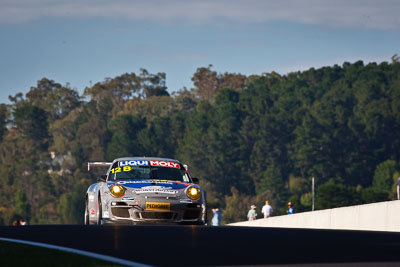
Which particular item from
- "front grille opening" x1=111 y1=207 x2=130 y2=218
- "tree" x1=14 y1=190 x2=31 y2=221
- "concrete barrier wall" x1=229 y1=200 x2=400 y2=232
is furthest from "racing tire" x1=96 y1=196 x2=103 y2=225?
"tree" x1=14 y1=190 x2=31 y2=221

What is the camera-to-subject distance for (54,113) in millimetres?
199500

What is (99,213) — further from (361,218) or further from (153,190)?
(361,218)

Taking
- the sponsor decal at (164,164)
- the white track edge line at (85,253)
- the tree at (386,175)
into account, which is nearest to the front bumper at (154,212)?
the sponsor decal at (164,164)

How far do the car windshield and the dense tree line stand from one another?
10738 centimetres

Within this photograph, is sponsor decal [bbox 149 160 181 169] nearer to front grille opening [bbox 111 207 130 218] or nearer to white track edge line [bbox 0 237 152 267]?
front grille opening [bbox 111 207 130 218]

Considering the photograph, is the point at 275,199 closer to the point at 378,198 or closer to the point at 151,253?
the point at 378,198

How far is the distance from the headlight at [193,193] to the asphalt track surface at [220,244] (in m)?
2.41

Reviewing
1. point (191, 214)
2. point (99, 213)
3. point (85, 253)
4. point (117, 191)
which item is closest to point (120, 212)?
point (117, 191)

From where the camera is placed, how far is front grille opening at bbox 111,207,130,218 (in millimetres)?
18672

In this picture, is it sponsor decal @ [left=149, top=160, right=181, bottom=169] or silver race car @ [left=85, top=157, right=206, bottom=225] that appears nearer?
silver race car @ [left=85, top=157, right=206, bottom=225]

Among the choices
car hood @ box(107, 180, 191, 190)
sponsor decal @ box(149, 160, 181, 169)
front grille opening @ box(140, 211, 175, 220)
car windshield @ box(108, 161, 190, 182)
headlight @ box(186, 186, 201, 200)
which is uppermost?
sponsor decal @ box(149, 160, 181, 169)

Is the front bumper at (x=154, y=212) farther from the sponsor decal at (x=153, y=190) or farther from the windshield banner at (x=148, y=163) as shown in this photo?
the windshield banner at (x=148, y=163)

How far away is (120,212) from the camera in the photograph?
736 inches

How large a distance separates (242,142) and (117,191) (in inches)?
5622
